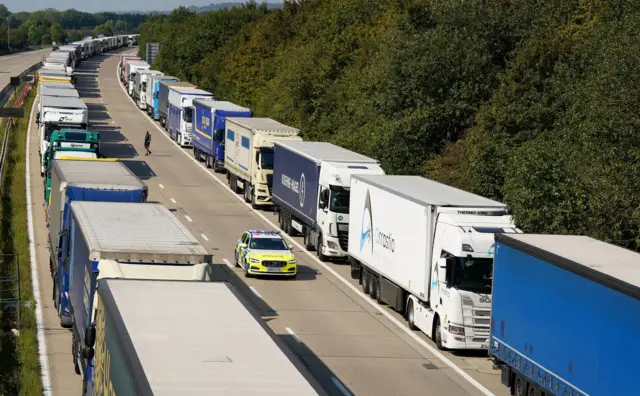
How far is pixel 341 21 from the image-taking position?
73.1m

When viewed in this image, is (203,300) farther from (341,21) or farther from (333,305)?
(341,21)

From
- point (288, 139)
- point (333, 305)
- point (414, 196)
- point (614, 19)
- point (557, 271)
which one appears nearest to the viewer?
point (557, 271)

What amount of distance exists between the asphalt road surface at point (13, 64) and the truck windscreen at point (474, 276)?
9626 centimetres

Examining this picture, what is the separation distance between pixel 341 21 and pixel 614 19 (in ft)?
115

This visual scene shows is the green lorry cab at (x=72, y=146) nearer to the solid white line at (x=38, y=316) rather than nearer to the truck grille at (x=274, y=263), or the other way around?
the solid white line at (x=38, y=316)

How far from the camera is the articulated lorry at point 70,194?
83.6ft

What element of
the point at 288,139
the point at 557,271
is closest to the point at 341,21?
the point at 288,139

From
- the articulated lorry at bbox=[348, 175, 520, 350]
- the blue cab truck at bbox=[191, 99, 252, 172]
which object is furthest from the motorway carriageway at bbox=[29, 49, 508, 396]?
the blue cab truck at bbox=[191, 99, 252, 172]

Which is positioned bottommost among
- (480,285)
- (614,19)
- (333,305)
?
(333,305)

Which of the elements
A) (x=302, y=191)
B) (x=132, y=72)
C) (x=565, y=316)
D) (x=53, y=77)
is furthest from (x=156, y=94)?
(x=565, y=316)

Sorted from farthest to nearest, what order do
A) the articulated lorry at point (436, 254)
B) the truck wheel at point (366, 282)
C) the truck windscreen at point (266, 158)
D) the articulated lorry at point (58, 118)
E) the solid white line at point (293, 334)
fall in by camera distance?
1. the articulated lorry at point (58, 118)
2. the truck windscreen at point (266, 158)
3. the truck wheel at point (366, 282)
4. the solid white line at point (293, 334)
5. the articulated lorry at point (436, 254)

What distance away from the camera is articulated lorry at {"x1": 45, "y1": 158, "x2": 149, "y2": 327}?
25.5m

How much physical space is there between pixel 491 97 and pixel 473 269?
23.0 metres

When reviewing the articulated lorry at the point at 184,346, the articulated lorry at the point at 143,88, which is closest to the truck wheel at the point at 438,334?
the articulated lorry at the point at 184,346
